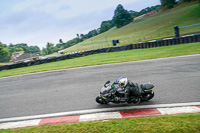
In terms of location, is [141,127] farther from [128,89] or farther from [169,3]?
[169,3]

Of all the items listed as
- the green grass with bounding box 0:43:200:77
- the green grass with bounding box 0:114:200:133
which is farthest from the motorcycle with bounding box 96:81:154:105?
the green grass with bounding box 0:43:200:77

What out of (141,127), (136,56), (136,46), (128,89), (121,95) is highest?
(136,46)

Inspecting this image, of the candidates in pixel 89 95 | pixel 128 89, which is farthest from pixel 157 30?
pixel 128 89

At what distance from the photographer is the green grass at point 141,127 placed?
3.66m

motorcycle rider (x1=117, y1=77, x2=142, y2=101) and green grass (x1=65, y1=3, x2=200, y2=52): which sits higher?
green grass (x1=65, y1=3, x2=200, y2=52)

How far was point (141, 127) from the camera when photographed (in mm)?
3893

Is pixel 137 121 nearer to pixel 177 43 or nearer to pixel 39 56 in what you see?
pixel 177 43

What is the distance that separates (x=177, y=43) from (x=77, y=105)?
1697cm

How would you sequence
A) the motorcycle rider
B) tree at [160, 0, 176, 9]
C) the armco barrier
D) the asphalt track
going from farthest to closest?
tree at [160, 0, 176, 9]
the armco barrier
the asphalt track
the motorcycle rider

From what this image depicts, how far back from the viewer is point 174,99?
18.6 feet

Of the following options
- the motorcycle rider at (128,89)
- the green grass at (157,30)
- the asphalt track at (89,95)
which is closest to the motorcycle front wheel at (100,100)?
the asphalt track at (89,95)

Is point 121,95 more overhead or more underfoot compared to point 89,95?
more overhead

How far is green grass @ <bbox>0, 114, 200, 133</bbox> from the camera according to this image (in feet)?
12.0

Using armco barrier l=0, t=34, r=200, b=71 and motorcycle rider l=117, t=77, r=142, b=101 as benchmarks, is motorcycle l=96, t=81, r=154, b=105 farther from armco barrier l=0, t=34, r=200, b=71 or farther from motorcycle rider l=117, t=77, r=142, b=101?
armco barrier l=0, t=34, r=200, b=71
